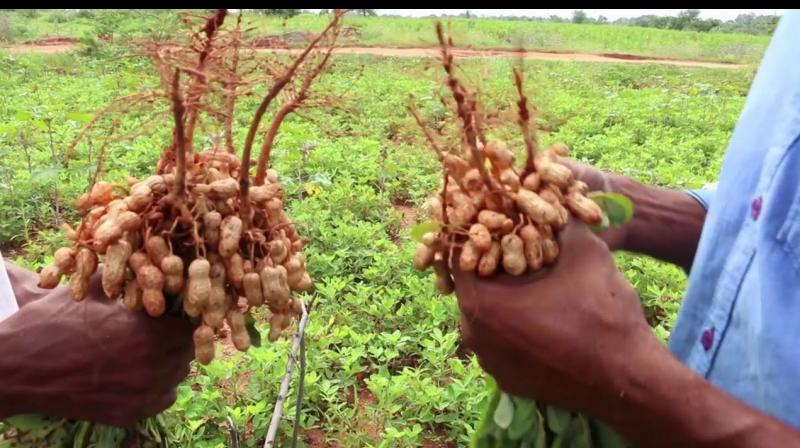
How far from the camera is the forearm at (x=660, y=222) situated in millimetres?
1705

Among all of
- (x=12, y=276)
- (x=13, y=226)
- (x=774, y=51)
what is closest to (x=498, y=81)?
(x=774, y=51)

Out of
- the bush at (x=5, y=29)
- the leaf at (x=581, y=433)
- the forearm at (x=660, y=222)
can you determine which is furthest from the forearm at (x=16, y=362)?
the bush at (x=5, y=29)

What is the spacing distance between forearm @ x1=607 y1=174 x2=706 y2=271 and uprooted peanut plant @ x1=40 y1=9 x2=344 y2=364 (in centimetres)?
76

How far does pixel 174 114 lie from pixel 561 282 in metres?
0.66

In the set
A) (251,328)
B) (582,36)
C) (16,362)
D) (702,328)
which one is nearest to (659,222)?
(702,328)

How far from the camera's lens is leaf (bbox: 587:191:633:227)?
54.0 inches

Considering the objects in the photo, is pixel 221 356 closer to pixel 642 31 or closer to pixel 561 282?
pixel 561 282

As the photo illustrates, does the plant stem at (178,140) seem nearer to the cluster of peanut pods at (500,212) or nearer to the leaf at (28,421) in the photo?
the cluster of peanut pods at (500,212)

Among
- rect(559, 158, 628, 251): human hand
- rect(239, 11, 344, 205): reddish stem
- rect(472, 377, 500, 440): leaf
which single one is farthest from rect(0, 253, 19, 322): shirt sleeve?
rect(559, 158, 628, 251): human hand

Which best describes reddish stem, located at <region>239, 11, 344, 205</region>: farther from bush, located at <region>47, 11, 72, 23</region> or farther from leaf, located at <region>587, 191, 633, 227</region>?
bush, located at <region>47, 11, 72, 23</region>

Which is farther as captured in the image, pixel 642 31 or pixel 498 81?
pixel 642 31

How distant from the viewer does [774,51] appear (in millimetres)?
1443

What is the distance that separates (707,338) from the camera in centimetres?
140

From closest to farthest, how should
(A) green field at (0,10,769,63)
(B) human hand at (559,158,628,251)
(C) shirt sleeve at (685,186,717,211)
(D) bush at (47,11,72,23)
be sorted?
(B) human hand at (559,158,628,251)
(C) shirt sleeve at (685,186,717,211)
(A) green field at (0,10,769,63)
(D) bush at (47,11,72,23)
